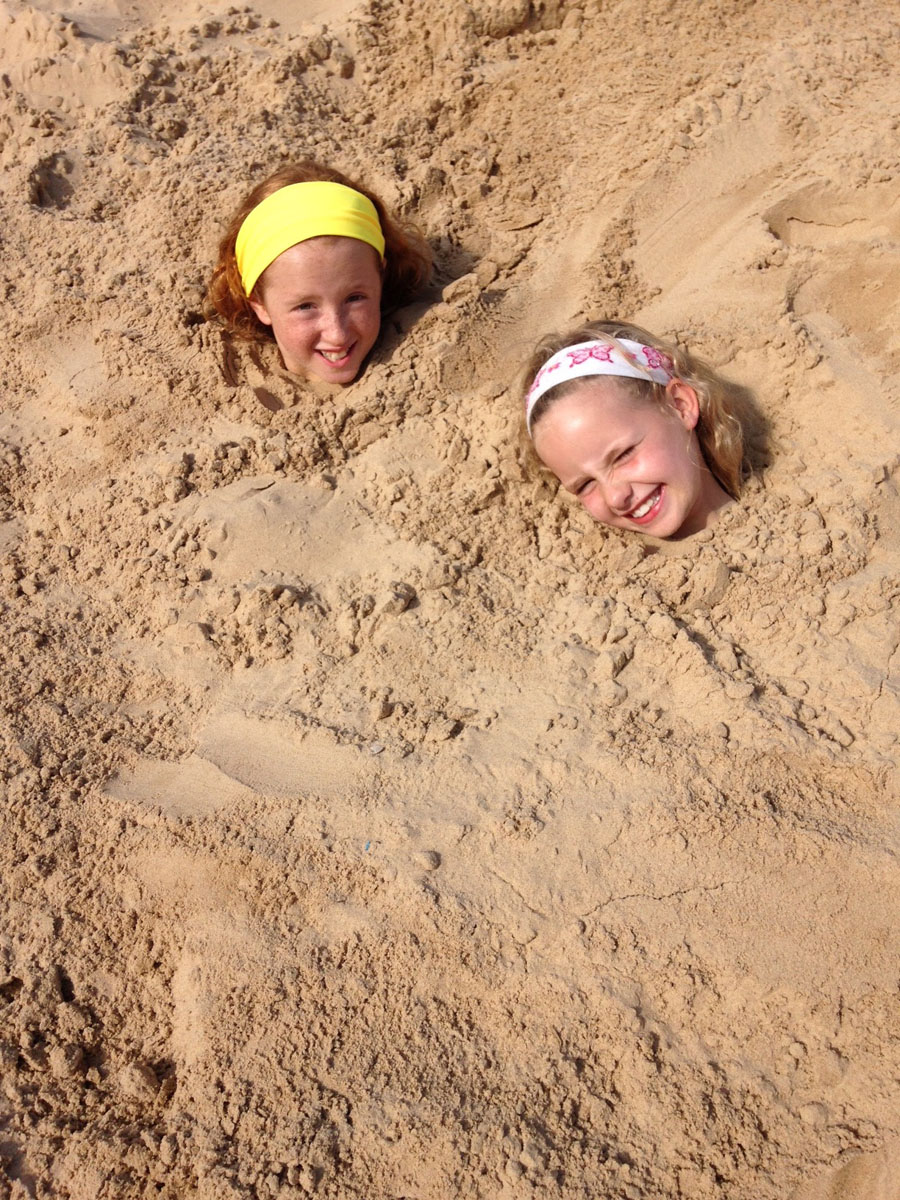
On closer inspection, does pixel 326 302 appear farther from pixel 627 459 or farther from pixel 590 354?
pixel 627 459

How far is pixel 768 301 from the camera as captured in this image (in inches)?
124

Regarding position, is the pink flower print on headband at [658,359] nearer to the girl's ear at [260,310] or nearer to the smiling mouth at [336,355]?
the smiling mouth at [336,355]

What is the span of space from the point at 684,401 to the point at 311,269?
1282 millimetres

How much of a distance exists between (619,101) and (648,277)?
0.96 meters

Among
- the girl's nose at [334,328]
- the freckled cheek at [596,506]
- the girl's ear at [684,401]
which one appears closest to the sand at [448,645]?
the freckled cheek at [596,506]

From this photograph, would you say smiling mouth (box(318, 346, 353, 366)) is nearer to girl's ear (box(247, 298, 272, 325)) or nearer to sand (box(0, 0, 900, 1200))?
sand (box(0, 0, 900, 1200))

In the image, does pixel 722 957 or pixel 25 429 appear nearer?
pixel 722 957

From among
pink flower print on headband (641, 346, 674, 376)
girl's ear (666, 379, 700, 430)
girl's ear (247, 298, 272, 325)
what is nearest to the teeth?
girl's ear (666, 379, 700, 430)

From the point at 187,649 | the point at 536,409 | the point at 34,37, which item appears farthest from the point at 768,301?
the point at 34,37

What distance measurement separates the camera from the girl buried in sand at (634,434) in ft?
8.64

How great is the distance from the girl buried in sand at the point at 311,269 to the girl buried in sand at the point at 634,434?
70cm

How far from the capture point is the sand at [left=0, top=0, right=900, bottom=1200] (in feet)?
5.22

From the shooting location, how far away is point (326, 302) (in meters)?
3.08

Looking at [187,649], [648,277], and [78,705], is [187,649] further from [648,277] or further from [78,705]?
[648,277]
